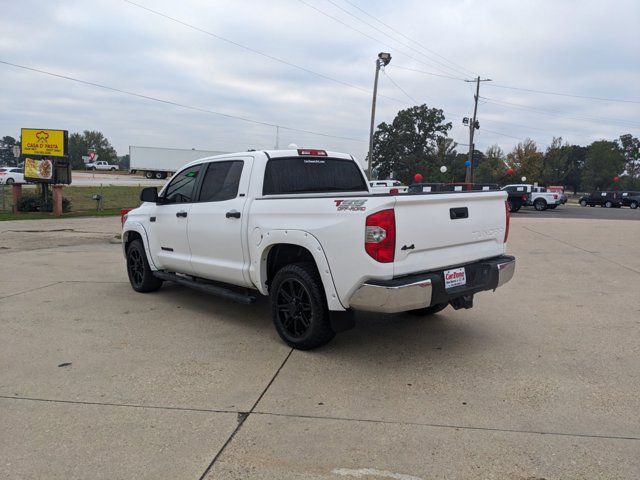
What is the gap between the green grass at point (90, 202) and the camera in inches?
878

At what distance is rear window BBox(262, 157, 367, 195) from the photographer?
17.3 feet

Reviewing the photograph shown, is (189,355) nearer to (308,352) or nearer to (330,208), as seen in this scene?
(308,352)

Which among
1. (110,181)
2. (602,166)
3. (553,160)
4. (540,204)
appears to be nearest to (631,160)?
(602,166)

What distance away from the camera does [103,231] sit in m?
15.9

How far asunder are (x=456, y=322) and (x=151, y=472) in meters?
3.86

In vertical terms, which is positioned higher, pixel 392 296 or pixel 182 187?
pixel 182 187

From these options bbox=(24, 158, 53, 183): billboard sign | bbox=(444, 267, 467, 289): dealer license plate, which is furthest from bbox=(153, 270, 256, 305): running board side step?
bbox=(24, 158, 53, 183): billboard sign

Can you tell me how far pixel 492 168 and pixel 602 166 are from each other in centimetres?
3099

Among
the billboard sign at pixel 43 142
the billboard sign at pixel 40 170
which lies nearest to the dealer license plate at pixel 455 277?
the billboard sign at pixel 40 170

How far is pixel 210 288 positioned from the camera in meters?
5.65

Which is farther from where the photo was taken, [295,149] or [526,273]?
[526,273]

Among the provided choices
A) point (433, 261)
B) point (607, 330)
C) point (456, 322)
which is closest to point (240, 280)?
point (433, 261)

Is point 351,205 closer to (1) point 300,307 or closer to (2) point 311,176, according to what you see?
(1) point 300,307

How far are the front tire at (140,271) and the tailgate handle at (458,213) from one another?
4.31 metres
